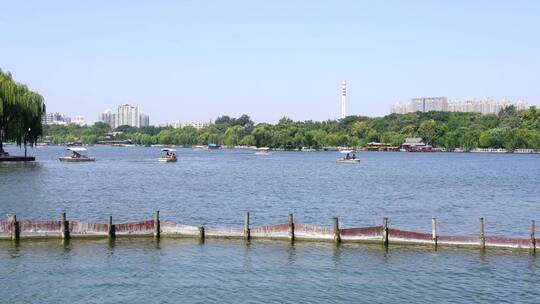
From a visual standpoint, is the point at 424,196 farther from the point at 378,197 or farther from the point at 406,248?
the point at 406,248

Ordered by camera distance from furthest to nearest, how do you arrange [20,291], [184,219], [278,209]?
[278,209]
[184,219]
[20,291]

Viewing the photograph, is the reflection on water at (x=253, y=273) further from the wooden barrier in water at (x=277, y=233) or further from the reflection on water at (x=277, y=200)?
the reflection on water at (x=277, y=200)

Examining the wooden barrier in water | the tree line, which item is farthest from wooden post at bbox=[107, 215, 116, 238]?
the tree line

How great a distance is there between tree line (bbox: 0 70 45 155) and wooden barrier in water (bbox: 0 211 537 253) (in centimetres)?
7493

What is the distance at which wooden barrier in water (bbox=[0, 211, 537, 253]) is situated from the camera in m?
39.3

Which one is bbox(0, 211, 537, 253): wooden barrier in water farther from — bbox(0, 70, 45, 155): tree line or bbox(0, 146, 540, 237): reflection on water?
bbox(0, 70, 45, 155): tree line

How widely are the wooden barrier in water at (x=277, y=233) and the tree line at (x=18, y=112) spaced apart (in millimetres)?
74929

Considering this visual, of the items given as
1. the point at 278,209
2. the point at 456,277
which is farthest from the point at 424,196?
the point at 456,277

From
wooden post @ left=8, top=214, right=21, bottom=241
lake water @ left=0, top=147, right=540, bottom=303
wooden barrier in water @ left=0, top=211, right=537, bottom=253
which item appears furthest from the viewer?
wooden post @ left=8, top=214, right=21, bottom=241

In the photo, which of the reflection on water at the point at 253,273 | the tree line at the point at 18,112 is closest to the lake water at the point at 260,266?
the reflection on water at the point at 253,273

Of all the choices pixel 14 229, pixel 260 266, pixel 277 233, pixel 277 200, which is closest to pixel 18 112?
pixel 277 200

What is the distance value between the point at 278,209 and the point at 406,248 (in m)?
25.7

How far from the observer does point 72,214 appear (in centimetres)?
Answer: 5734

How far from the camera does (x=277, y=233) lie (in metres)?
41.5
